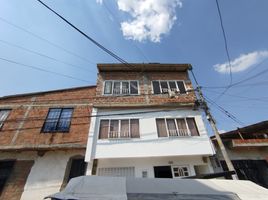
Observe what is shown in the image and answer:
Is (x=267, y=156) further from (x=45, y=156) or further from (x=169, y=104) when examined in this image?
(x=45, y=156)

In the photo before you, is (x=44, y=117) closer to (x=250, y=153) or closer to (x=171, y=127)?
(x=171, y=127)

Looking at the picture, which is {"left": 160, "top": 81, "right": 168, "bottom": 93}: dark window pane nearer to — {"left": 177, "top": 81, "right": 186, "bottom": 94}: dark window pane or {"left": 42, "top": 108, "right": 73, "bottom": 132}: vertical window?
{"left": 177, "top": 81, "right": 186, "bottom": 94}: dark window pane

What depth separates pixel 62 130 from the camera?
37.8 feet

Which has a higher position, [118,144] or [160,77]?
[160,77]

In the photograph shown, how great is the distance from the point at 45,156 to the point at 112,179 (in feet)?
27.5

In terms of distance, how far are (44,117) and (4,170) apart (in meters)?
4.25

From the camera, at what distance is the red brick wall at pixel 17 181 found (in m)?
9.45

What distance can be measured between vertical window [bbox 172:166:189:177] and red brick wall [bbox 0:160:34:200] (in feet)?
32.1

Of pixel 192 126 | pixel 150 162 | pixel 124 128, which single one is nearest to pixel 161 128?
pixel 192 126

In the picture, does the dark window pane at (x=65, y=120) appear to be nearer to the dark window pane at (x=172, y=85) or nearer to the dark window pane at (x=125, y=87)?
the dark window pane at (x=125, y=87)

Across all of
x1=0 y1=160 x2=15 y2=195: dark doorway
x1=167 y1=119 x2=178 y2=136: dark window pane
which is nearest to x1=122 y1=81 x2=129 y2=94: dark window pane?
x1=167 y1=119 x2=178 y2=136: dark window pane

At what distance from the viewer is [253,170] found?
10.4m

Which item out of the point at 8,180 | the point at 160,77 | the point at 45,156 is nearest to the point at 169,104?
the point at 160,77

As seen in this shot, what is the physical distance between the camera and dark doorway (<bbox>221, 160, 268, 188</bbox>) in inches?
394
